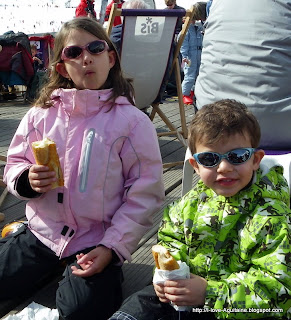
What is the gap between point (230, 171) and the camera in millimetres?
1608

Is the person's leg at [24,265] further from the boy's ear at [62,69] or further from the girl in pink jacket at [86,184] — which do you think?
the boy's ear at [62,69]

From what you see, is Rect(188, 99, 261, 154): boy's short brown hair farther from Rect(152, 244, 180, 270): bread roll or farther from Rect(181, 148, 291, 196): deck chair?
Rect(152, 244, 180, 270): bread roll

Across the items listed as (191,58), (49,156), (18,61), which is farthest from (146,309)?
→ (18,61)

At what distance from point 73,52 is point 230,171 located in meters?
0.90

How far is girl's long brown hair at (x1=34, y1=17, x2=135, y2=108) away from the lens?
2182 millimetres

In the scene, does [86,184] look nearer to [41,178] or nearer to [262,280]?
[41,178]

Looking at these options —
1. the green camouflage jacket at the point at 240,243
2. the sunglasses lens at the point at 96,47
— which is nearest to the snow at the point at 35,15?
the sunglasses lens at the point at 96,47

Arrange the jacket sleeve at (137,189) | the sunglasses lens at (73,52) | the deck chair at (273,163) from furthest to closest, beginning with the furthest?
the sunglasses lens at (73,52) → the jacket sleeve at (137,189) → the deck chair at (273,163)

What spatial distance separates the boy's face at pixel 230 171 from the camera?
5.30ft

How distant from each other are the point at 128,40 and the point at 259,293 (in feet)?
9.68

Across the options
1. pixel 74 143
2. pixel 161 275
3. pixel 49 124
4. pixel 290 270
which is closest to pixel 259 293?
pixel 290 270

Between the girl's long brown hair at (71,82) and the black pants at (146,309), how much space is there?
827 millimetres

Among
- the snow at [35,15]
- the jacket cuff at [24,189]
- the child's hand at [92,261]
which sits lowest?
the snow at [35,15]

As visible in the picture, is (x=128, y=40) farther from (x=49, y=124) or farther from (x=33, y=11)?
(x=33, y=11)
